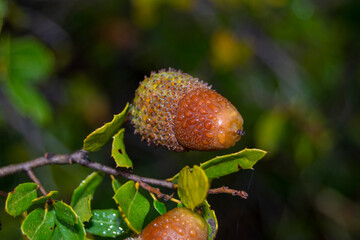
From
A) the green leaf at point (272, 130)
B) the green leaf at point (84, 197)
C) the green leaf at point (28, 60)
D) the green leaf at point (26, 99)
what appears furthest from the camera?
the green leaf at point (272, 130)

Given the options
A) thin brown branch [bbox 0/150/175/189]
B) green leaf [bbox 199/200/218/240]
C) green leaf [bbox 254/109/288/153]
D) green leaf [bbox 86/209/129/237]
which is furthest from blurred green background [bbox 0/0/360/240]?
green leaf [bbox 199/200/218/240]

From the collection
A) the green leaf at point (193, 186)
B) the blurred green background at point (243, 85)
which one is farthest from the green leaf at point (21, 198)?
the blurred green background at point (243, 85)

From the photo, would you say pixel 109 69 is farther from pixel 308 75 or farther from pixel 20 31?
pixel 308 75

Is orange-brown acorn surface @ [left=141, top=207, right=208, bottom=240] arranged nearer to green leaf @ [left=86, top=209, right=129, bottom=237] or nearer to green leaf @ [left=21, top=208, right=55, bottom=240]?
green leaf @ [left=86, top=209, right=129, bottom=237]

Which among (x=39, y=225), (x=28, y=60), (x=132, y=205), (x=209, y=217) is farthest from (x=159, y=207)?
(x=28, y=60)

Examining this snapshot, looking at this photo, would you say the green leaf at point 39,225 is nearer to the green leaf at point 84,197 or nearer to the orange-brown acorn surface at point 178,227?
the green leaf at point 84,197

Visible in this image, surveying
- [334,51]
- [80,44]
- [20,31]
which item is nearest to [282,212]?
[334,51]
